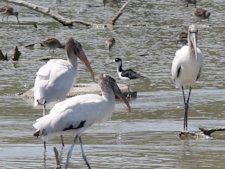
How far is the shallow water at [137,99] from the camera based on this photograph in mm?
10156

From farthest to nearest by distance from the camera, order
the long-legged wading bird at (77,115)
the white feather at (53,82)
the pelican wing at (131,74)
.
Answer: the pelican wing at (131,74) < the white feather at (53,82) < the long-legged wading bird at (77,115)

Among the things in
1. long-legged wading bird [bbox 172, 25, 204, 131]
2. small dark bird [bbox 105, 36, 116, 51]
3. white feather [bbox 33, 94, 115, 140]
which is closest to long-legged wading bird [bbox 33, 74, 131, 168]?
white feather [bbox 33, 94, 115, 140]

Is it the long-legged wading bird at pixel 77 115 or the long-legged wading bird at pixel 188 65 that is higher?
the long-legged wading bird at pixel 77 115

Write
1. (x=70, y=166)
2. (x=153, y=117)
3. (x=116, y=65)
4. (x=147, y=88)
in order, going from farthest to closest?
(x=116, y=65)
(x=147, y=88)
(x=153, y=117)
(x=70, y=166)

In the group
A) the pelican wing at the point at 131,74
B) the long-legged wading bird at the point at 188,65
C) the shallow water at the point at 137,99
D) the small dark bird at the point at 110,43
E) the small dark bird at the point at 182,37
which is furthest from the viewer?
the small dark bird at the point at 182,37

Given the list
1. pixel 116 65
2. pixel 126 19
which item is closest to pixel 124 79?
pixel 116 65

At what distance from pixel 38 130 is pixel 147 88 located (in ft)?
24.4

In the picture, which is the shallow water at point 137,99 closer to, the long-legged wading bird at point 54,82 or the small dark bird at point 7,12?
the small dark bird at point 7,12

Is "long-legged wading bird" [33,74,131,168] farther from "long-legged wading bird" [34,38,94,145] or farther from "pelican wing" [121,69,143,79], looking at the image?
"pelican wing" [121,69,143,79]

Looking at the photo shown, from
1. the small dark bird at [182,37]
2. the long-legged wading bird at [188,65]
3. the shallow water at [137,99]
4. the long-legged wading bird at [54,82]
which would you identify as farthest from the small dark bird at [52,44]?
the long-legged wading bird at [54,82]

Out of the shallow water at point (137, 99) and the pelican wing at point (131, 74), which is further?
the pelican wing at point (131, 74)

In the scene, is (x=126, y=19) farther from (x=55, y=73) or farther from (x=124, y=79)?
(x=55, y=73)

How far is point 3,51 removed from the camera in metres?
22.0

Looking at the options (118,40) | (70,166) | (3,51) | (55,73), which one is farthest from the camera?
(118,40)
